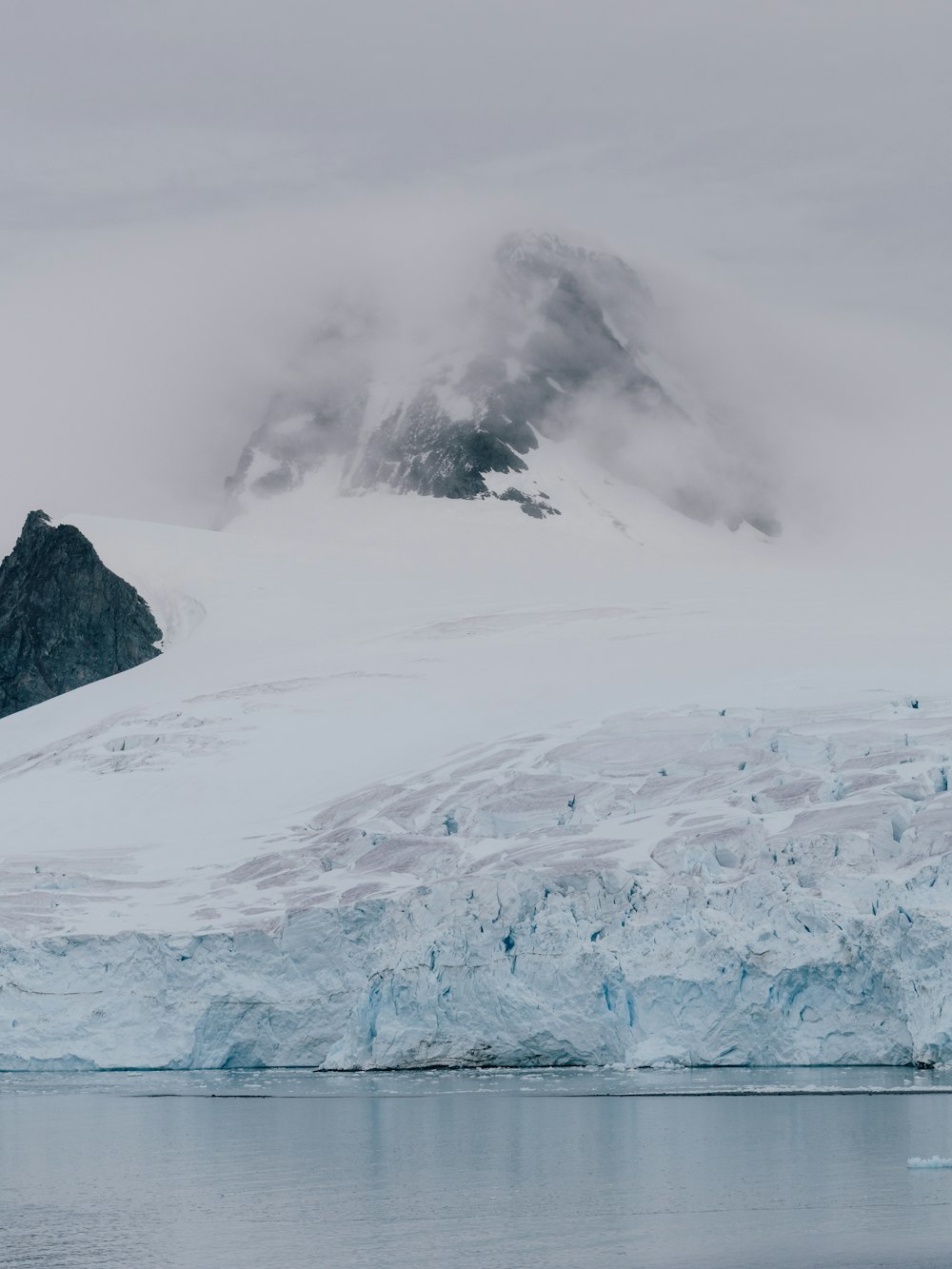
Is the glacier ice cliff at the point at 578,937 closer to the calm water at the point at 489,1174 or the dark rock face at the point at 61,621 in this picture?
the calm water at the point at 489,1174

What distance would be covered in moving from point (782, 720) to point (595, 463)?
208 ft

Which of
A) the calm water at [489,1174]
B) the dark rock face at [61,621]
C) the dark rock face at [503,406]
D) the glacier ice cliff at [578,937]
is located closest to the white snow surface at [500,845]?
the glacier ice cliff at [578,937]

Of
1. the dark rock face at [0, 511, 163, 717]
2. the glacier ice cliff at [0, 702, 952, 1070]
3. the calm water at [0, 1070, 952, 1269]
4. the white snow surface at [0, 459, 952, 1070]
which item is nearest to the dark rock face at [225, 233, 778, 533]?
the dark rock face at [0, 511, 163, 717]

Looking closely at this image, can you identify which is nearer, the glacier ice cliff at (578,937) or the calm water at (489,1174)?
the calm water at (489,1174)

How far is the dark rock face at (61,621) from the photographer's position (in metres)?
53.8

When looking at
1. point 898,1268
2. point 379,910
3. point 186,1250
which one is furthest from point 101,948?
point 898,1268

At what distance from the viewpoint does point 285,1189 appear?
50.6 feet

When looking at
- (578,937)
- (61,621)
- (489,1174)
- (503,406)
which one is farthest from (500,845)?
(503,406)

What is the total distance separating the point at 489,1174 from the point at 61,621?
43.6m

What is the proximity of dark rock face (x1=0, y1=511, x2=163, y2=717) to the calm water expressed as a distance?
3148cm

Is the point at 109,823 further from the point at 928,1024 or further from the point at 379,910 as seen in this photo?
the point at 928,1024

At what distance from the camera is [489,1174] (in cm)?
1605

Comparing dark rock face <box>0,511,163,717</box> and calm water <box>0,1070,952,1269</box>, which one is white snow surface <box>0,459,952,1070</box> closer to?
calm water <box>0,1070,952,1269</box>

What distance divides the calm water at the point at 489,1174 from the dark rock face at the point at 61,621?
3148 cm
